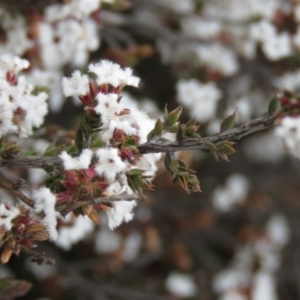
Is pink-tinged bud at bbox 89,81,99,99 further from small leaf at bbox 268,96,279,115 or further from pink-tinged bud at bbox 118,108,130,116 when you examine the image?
small leaf at bbox 268,96,279,115

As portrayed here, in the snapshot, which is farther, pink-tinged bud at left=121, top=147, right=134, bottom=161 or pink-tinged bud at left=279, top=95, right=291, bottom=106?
pink-tinged bud at left=121, top=147, right=134, bottom=161

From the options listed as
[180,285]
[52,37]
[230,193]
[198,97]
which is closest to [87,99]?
[52,37]

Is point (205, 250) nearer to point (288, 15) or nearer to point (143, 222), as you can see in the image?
point (143, 222)

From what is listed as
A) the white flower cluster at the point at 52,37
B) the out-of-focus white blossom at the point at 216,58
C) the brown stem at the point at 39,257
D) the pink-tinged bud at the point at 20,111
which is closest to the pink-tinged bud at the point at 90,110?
the pink-tinged bud at the point at 20,111

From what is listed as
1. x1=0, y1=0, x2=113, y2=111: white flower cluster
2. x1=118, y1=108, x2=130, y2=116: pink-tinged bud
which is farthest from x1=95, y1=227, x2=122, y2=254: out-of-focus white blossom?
x1=118, y1=108, x2=130, y2=116: pink-tinged bud

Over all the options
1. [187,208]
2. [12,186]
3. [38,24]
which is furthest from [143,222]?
[12,186]

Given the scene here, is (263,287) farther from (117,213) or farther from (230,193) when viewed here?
(117,213)
